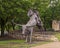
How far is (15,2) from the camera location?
29000 mm

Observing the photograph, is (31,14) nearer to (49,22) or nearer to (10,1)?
(10,1)

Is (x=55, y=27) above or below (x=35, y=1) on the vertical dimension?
below

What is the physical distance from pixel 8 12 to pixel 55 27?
1067 inches

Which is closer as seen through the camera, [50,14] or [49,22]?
[50,14]

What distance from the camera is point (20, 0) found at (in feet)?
94.4

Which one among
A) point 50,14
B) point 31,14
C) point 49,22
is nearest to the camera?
point 31,14

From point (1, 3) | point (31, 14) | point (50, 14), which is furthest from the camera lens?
point (50, 14)

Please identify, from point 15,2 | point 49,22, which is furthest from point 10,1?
point 49,22

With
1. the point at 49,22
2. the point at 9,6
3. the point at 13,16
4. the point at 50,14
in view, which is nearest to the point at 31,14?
the point at 9,6

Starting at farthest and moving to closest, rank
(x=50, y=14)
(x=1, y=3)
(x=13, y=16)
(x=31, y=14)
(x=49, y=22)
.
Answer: (x=49, y=22) → (x=50, y=14) → (x=13, y=16) → (x=1, y=3) → (x=31, y=14)

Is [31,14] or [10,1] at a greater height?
[10,1]

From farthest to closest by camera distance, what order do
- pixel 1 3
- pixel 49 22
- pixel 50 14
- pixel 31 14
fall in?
pixel 49 22, pixel 50 14, pixel 1 3, pixel 31 14

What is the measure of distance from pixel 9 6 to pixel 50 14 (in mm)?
19904

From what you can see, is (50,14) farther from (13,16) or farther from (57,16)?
(13,16)
